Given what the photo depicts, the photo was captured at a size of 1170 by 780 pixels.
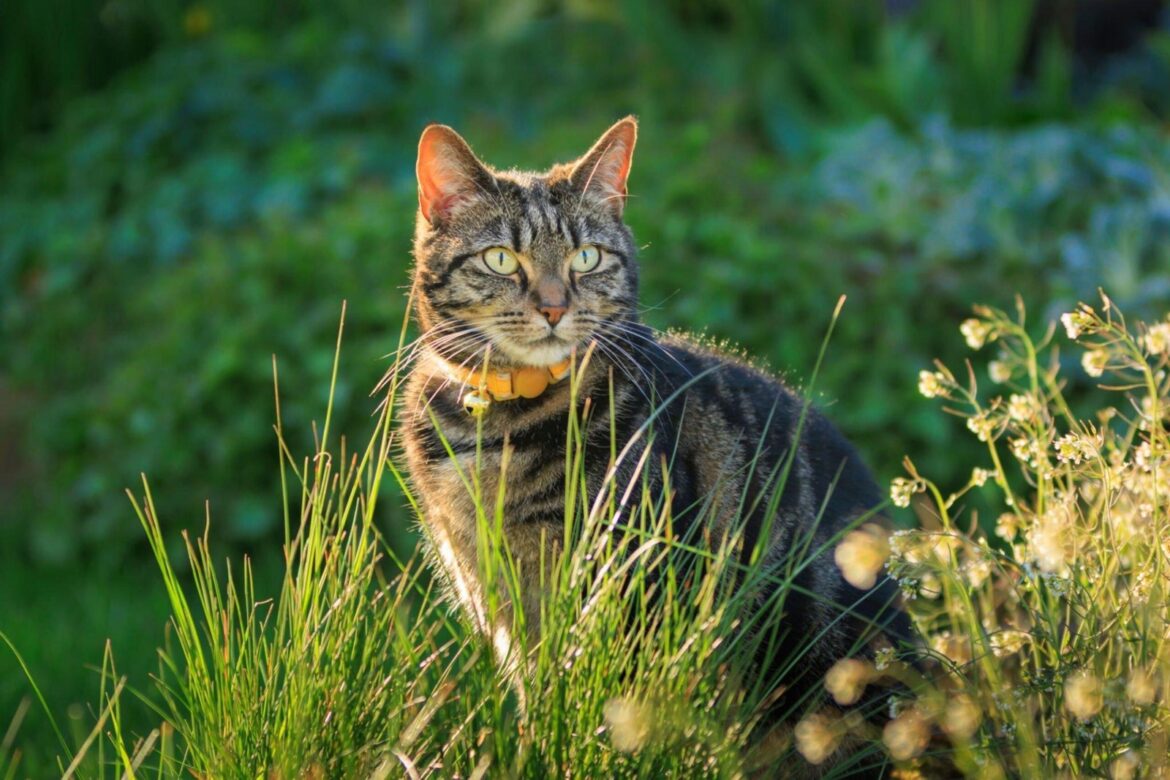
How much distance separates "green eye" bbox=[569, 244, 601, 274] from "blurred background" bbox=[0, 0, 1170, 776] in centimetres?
Answer: 170

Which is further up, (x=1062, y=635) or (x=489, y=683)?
(x=489, y=683)

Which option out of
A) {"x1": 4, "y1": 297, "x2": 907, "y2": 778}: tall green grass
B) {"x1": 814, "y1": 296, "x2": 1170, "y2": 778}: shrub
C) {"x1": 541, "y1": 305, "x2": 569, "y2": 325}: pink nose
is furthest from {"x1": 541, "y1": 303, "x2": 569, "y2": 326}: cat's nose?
{"x1": 814, "y1": 296, "x2": 1170, "y2": 778}: shrub

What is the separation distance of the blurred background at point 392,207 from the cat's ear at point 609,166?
1716 millimetres

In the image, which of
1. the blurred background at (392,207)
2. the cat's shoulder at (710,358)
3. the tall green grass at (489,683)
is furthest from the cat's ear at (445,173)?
the blurred background at (392,207)

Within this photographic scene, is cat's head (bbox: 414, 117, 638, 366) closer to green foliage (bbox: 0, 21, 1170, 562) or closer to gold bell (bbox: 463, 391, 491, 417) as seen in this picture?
gold bell (bbox: 463, 391, 491, 417)

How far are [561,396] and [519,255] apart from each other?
30cm

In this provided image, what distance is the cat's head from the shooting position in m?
2.62

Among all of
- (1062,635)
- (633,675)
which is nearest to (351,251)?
(633,675)

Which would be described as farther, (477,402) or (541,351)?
(541,351)

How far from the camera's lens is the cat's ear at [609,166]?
9.13 feet

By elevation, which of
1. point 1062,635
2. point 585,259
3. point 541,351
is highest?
point 585,259

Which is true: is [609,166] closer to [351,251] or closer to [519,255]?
[519,255]

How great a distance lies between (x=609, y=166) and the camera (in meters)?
2.84

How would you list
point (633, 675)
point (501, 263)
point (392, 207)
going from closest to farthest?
point (633, 675) < point (501, 263) < point (392, 207)
